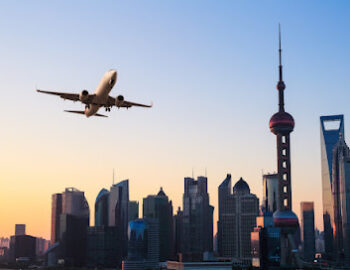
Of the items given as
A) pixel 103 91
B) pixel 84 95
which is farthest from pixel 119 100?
pixel 84 95

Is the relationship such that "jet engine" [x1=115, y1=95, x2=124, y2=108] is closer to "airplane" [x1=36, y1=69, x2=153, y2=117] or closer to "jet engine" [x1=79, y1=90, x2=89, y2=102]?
"airplane" [x1=36, y1=69, x2=153, y2=117]

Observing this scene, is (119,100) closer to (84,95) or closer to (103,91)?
(103,91)

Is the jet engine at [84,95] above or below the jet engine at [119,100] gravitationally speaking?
above

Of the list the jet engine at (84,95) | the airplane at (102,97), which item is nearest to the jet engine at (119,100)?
the airplane at (102,97)

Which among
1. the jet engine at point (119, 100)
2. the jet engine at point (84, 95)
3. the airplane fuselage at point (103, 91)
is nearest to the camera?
the airplane fuselage at point (103, 91)

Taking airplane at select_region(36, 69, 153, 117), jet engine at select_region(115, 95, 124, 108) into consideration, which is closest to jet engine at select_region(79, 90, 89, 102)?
airplane at select_region(36, 69, 153, 117)

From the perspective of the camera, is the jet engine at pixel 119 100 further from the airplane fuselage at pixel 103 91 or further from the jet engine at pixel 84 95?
the jet engine at pixel 84 95

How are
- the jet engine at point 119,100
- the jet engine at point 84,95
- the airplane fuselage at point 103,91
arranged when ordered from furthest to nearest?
the jet engine at point 84,95 < the jet engine at point 119,100 < the airplane fuselage at point 103,91
